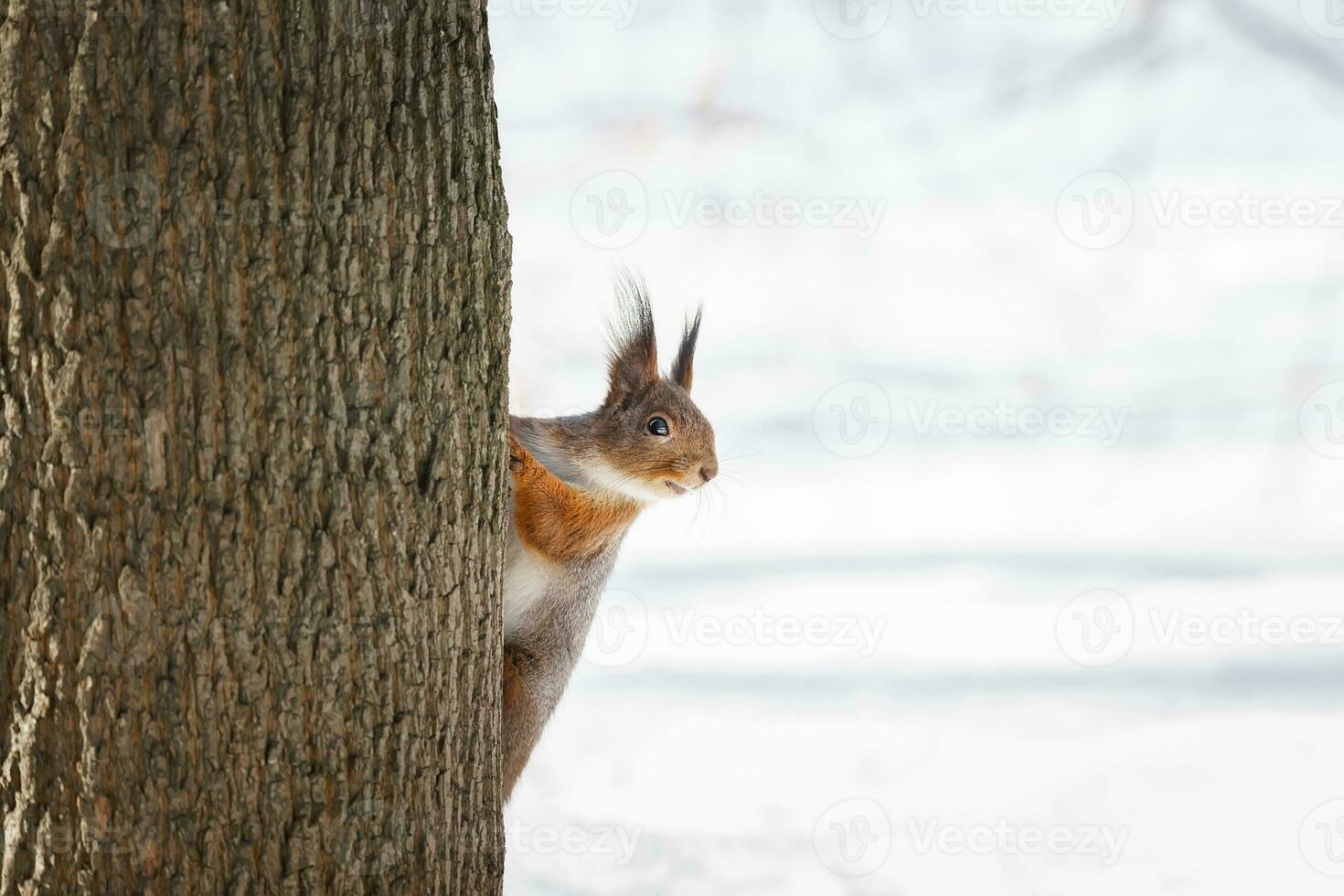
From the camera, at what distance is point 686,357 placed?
3029 millimetres

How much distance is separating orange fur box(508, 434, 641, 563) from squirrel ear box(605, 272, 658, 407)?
29cm

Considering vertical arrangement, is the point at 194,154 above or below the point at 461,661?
above

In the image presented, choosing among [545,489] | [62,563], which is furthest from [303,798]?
[545,489]

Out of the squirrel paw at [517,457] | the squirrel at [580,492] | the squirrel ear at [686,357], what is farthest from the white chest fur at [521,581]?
the squirrel ear at [686,357]

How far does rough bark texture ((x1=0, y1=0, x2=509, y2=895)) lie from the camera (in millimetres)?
1467

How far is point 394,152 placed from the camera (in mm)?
1602

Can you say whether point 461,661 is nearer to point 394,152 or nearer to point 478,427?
point 478,427

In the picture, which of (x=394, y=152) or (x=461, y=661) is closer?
(x=394, y=152)

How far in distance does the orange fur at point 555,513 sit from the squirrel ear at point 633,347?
0.94 ft

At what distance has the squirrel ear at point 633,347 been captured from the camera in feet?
9.32

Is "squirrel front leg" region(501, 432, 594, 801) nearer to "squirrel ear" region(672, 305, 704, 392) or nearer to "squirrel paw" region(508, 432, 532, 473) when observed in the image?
"squirrel paw" region(508, 432, 532, 473)

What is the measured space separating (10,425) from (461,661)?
707 mm

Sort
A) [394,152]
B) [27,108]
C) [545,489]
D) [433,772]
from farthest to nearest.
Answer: [545,489], [433,772], [394,152], [27,108]

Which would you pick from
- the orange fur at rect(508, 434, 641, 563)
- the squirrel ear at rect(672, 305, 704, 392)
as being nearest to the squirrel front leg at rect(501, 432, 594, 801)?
the orange fur at rect(508, 434, 641, 563)
